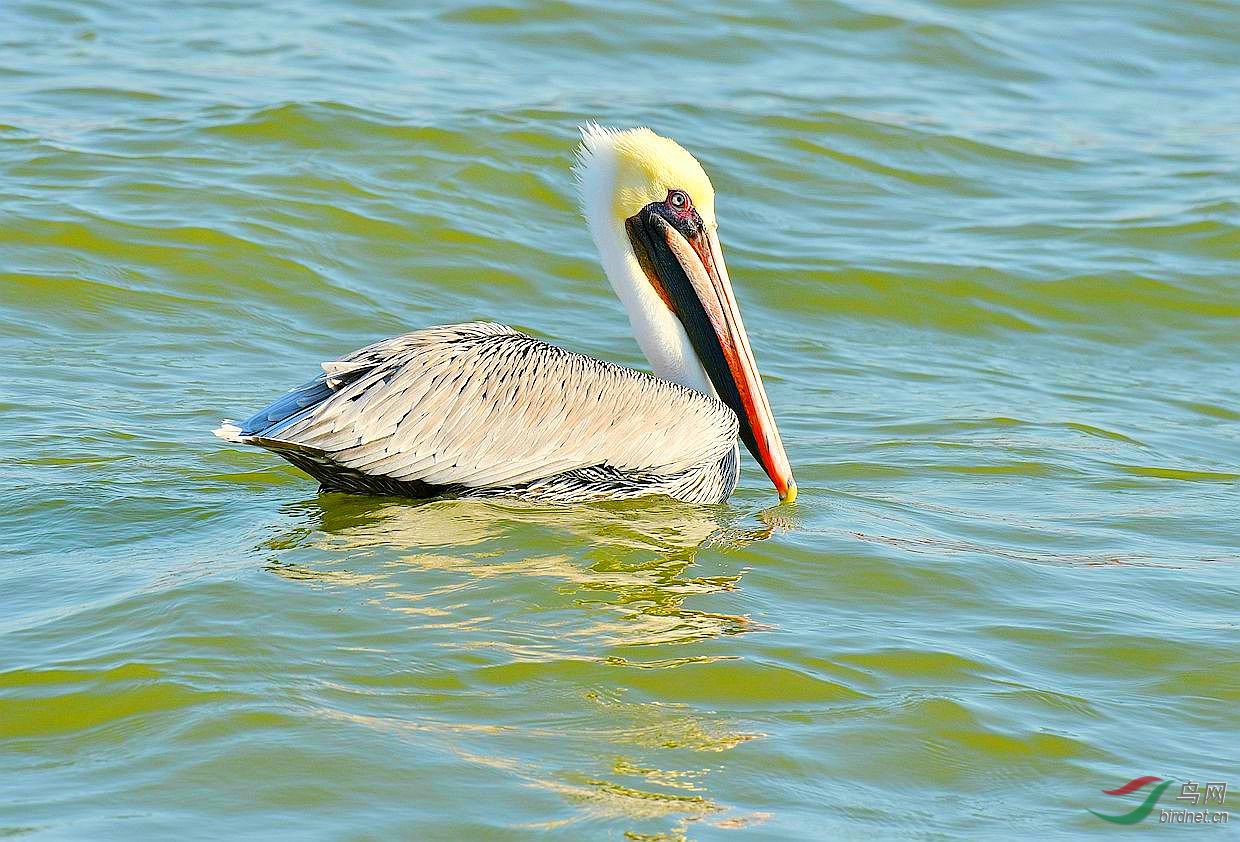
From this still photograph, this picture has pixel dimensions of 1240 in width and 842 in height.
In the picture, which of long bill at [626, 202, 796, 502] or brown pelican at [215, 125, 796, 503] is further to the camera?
long bill at [626, 202, 796, 502]

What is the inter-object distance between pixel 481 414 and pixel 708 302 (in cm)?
123

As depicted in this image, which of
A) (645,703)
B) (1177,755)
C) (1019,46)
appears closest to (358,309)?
(645,703)

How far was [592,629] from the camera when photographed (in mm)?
4422

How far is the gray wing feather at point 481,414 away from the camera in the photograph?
5012 millimetres

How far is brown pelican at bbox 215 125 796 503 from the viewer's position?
5.06 m

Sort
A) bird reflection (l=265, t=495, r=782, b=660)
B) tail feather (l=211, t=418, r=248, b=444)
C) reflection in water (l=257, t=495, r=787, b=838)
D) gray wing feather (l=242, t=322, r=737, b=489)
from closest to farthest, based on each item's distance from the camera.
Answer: reflection in water (l=257, t=495, r=787, b=838) → bird reflection (l=265, t=495, r=782, b=660) → tail feather (l=211, t=418, r=248, b=444) → gray wing feather (l=242, t=322, r=737, b=489)

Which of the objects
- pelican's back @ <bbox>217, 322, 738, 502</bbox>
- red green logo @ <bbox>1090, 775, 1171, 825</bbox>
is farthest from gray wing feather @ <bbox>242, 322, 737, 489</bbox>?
Result: red green logo @ <bbox>1090, 775, 1171, 825</bbox>

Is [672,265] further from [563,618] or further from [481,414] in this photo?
[563,618]

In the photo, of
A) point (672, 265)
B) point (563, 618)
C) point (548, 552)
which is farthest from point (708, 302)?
point (563, 618)

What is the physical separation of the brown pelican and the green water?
0.49ft

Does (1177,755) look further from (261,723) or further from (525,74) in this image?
(525,74)

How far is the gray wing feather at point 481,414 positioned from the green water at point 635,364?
18cm

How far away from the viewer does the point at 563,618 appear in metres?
4.49

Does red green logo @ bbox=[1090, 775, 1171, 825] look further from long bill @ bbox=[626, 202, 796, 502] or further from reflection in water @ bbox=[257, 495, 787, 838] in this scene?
long bill @ bbox=[626, 202, 796, 502]
